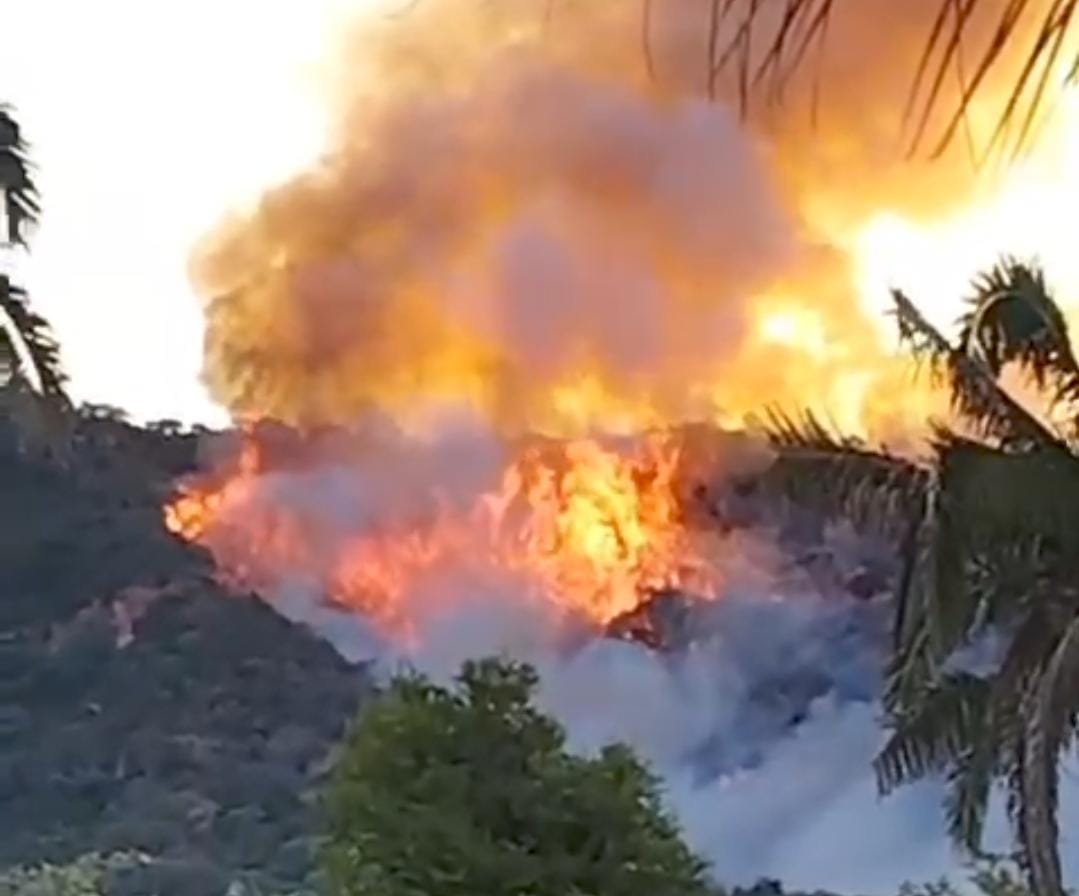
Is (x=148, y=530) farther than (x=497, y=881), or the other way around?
(x=148, y=530)

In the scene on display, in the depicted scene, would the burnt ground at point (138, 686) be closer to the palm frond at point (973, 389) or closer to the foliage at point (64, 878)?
the foliage at point (64, 878)

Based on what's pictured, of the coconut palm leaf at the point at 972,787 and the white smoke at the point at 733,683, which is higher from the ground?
the white smoke at the point at 733,683

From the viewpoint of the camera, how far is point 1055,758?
15.0 meters

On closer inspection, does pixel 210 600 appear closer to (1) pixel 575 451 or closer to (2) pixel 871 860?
(1) pixel 575 451

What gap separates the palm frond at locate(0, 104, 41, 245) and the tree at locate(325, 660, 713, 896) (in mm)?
7370

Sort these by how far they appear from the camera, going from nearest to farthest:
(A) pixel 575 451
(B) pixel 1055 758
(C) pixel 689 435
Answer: (B) pixel 1055 758 → (C) pixel 689 435 → (A) pixel 575 451

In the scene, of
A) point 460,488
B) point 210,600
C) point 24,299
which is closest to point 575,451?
point 460,488

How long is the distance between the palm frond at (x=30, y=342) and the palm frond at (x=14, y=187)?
2.16ft

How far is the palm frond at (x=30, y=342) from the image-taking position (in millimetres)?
11055

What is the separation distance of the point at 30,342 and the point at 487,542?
5160cm

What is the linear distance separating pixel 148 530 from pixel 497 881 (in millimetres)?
44205

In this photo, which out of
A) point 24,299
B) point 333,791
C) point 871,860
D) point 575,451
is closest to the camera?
point 24,299

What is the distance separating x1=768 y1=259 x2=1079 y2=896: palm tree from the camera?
49.2 ft

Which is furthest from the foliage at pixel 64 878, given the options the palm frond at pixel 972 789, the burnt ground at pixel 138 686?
the palm frond at pixel 972 789
